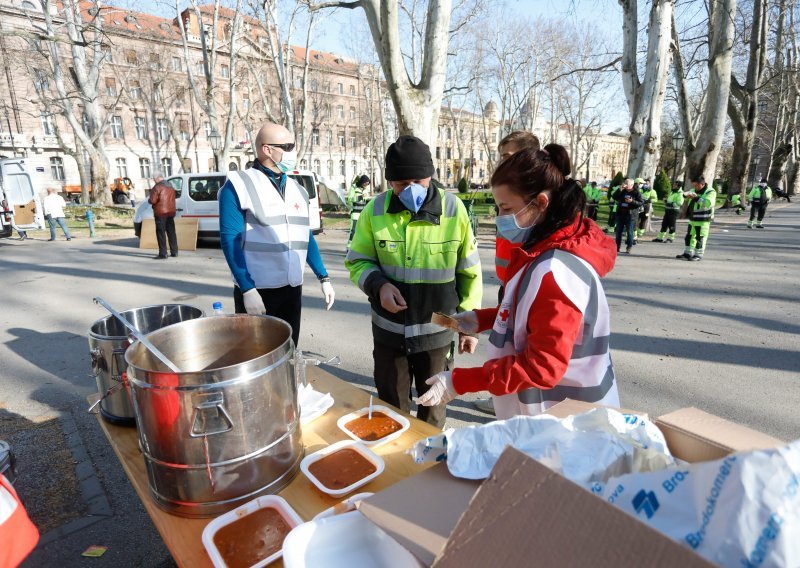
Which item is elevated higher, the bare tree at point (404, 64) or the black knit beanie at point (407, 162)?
the bare tree at point (404, 64)

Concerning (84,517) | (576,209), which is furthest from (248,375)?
(84,517)

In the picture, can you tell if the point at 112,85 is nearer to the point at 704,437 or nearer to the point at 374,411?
the point at 374,411

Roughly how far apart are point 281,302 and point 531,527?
108 inches

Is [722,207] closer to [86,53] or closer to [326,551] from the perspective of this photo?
[326,551]

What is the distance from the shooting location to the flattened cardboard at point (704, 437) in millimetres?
985

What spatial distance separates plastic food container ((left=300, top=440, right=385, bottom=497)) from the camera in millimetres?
1437

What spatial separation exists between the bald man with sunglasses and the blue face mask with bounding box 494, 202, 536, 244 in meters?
1.73

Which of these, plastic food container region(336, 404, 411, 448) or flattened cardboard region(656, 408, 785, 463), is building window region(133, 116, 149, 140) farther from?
flattened cardboard region(656, 408, 785, 463)

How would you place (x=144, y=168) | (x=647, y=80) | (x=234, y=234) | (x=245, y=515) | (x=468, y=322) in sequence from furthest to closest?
(x=144, y=168) → (x=647, y=80) → (x=234, y=234) → (x=468, y=322) → (x=245, y=515)

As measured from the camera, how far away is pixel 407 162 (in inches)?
94.7

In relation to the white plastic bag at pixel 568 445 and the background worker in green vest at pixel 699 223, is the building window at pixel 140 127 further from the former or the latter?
the white plastic bag at pixel 568 445

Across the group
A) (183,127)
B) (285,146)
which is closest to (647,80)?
(285,146)

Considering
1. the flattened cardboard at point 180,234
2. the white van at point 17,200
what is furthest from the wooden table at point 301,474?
the white van at point 17,200

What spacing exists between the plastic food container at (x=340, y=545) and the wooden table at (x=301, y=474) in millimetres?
168
